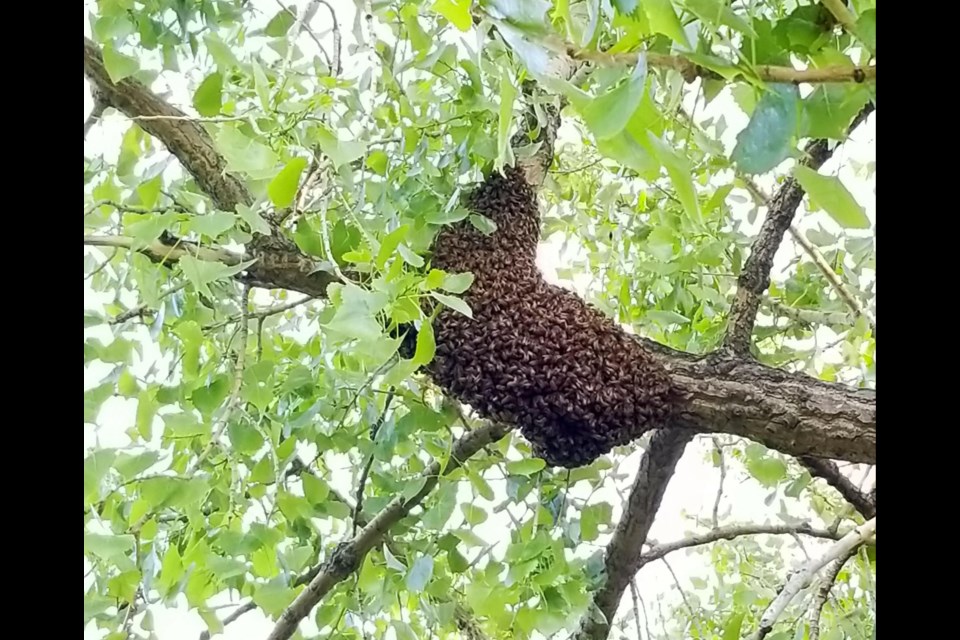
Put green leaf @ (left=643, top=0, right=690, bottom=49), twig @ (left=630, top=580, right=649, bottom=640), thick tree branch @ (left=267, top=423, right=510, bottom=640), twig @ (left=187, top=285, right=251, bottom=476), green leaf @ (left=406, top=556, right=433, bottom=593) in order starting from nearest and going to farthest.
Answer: green leaf @ (left=643, top=0, right=690, bottom=49) < twig @ (left=187, top=285, right=251, bottom=476) < green leaf @ (left=406, top=556, right=433, bottom=593) < thick tree branch @ (left=267, top=423, right=510, bottom=640) < twig @ (left=630, top=580, right=649, bottom=640)

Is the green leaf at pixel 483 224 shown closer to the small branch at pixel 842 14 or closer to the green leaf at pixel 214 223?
the green leaf at pixel 214 223

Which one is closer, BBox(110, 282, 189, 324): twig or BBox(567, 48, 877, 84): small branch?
BBox(567, 48, 877, 84): small branch

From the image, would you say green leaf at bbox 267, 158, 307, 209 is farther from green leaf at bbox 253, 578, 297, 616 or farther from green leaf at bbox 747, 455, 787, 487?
green leaf at bbox 747, 455, 787, 487

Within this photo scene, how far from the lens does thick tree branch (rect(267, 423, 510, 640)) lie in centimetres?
93

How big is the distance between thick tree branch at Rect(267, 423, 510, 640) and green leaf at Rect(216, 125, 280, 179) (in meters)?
0.42

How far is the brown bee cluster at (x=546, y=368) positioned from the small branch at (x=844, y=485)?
263 millimetres

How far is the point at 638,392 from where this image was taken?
0.78m

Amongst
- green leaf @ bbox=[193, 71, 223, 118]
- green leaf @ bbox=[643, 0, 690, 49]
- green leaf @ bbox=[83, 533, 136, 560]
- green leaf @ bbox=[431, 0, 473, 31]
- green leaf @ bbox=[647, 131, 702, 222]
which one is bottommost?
green leaf @ bbox=[83, 533, 136, 560]

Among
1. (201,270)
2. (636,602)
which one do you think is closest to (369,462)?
(201,270)

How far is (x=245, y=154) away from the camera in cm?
60

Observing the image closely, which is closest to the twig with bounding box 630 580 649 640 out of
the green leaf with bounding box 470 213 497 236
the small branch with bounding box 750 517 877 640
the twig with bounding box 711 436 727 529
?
the twig with bounding box 711 436 727 529
